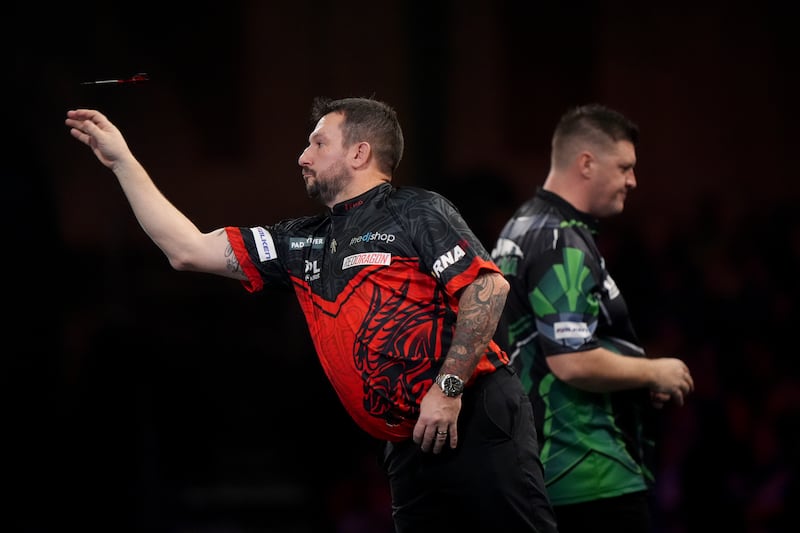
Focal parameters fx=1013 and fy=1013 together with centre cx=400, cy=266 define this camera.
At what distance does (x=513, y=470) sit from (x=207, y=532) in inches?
144

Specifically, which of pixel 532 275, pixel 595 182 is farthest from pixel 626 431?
pixel 595 182

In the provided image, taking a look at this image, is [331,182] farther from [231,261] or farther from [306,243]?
[231,261]

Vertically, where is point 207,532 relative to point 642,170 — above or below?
below

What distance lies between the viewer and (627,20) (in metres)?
6.57

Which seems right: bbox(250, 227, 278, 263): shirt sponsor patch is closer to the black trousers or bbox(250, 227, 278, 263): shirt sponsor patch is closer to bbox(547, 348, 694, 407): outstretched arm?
the black trousers

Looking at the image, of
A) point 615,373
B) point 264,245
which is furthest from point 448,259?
point 615,373

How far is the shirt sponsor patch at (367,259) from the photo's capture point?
238 cm

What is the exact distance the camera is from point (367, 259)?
240 cm

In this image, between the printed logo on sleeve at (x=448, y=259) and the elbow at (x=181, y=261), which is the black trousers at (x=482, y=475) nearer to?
the printed logo on sleeve at (x=448, y=259)

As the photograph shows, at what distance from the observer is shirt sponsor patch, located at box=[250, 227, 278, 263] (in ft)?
8.52

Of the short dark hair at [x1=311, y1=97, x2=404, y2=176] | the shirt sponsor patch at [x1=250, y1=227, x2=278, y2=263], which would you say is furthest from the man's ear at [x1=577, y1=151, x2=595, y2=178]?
the shirt sponsor patch at [x1=250, y1=227, x2=278, y2=263]

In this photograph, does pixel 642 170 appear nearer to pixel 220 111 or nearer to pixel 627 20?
pixel 627 20

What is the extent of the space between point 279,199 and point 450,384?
15.0ft

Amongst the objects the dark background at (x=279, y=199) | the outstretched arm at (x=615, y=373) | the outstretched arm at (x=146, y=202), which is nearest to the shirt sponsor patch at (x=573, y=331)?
the outstretched arm at (x=615, y=373)
